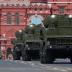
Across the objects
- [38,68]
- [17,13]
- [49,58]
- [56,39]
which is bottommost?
[49,58]

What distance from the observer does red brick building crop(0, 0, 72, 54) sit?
447ft

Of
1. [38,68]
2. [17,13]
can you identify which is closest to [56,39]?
[38,68]

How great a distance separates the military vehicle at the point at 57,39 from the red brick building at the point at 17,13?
95.3m


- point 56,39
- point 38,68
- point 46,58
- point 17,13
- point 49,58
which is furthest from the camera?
point 17,13

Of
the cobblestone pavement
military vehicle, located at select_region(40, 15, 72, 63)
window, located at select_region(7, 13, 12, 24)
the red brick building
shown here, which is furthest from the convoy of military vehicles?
window, located at select_region(7, 13, 12, 24)

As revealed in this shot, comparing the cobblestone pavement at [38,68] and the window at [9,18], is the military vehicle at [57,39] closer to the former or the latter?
the cobblestone pavement at [38,68]

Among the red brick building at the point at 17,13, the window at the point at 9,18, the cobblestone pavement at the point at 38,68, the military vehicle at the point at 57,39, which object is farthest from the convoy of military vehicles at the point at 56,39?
the window at the point at 9,18

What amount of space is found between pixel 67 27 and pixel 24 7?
98.4 m

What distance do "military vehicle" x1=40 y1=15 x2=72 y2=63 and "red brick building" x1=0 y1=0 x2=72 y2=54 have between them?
95.3m

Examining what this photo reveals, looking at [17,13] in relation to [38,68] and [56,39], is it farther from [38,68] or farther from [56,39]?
[38,68]

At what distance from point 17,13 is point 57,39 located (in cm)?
10044

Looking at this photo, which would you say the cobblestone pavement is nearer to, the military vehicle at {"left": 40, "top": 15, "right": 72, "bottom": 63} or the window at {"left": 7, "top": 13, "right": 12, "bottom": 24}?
the military vehicle at {"left": 40, "top": 15, "right": 72, "bottom": 63}

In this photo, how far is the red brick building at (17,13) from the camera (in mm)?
136250

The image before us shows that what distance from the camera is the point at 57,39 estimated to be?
3759 cm
